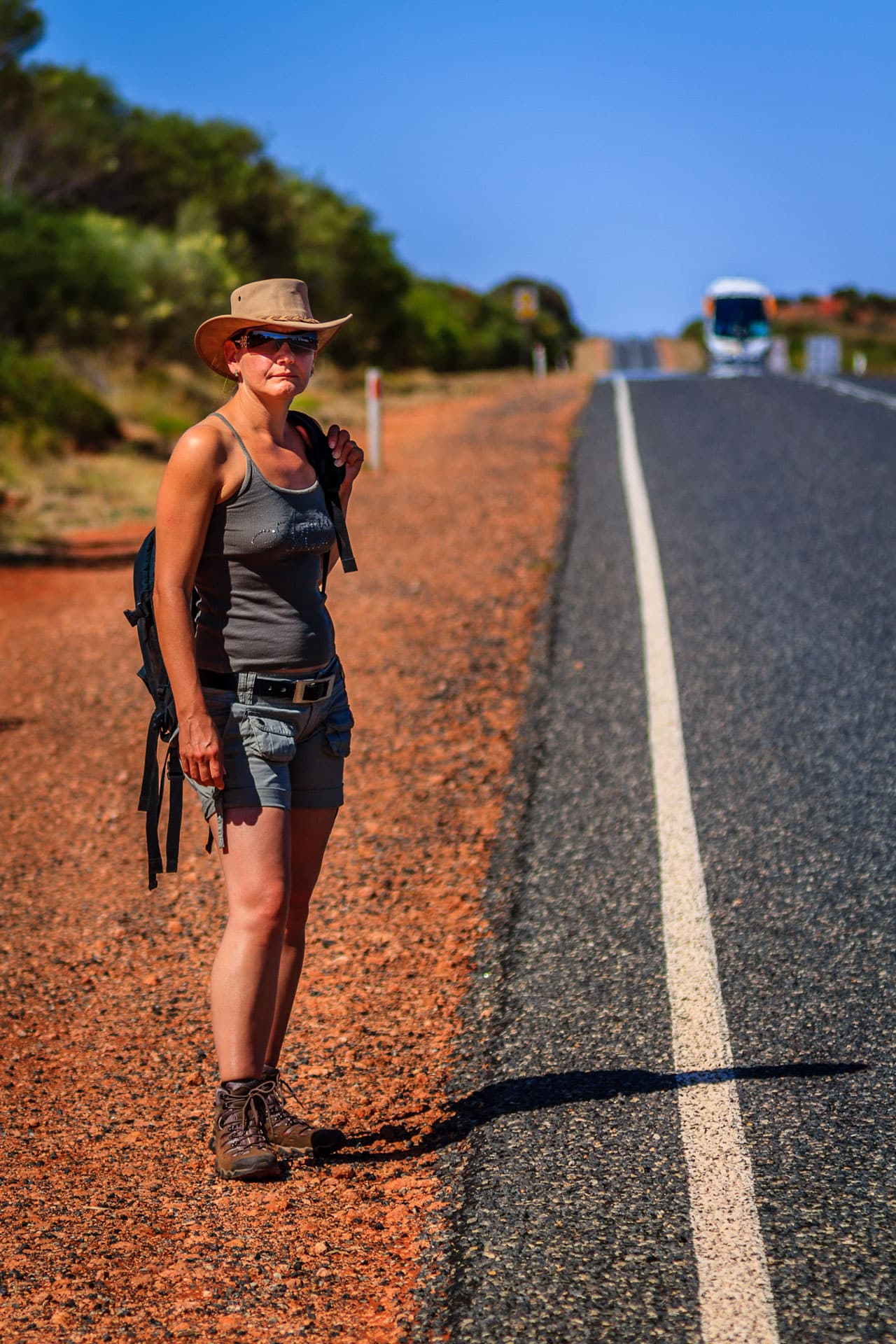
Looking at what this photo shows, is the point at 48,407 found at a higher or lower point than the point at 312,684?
higher

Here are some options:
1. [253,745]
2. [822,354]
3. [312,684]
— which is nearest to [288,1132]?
[253,745]

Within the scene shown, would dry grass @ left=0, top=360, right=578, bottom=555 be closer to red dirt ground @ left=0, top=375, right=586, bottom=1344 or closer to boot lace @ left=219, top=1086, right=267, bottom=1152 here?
red dirt ground @ left=0, top=375, right=586, bottom=1344

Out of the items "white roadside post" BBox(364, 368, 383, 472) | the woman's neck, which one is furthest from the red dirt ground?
"white roadside post" BBox(364, 368, 383, 472)

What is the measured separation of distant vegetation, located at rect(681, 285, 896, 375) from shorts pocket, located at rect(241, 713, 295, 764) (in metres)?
59.7

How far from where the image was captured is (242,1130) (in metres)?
3.13

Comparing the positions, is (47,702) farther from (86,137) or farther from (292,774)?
(86,137)

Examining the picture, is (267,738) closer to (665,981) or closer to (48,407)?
(665,981)

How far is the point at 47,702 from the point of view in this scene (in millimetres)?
7695

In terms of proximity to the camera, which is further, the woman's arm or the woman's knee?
the woman's knee

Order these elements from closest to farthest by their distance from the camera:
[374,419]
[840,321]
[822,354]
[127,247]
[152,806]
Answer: [152,806]
[374,419]
[127,247]
[822,354]
[840,321]

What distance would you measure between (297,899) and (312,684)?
1.85 ft

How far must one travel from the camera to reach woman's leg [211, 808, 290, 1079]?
3.06 m

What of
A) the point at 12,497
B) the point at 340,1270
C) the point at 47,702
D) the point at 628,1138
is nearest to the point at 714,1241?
the point at 628,1138

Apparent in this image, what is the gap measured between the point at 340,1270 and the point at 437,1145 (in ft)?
1.82
